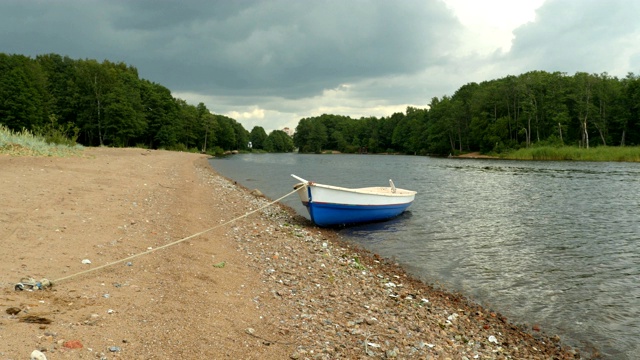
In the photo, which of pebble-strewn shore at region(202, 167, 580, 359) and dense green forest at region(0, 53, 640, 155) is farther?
dense green forest at region(0, 53, 640, 155)

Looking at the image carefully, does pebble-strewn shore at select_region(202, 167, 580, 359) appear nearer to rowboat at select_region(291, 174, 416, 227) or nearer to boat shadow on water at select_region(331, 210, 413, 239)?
boat shadow on water at select_region(331, 210, 413, 239)

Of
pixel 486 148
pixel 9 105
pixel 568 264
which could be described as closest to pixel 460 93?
pixel 486 148

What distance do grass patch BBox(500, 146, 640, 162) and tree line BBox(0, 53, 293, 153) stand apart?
247 ft

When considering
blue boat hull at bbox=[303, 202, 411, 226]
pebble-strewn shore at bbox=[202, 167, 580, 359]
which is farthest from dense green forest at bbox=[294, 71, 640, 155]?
pebble-strewn shore at bbox=[202, 167, 580, 359]

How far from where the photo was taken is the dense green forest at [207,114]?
70062mm

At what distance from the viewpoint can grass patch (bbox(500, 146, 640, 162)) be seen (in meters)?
62.4

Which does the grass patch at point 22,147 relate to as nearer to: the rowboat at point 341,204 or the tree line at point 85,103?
the rowboat at point 341,204

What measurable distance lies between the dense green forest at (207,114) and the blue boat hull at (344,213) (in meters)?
46.8

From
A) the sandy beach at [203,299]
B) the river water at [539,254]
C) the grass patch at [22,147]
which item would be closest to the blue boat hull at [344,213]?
the river water at [539,254]

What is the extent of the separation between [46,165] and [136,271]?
50.7 ft

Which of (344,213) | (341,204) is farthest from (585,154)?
(341,204)

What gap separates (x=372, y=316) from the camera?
7.97 meters

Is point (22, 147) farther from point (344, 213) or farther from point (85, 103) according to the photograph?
point (85, 103)

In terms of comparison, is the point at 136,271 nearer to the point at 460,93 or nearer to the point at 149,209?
the point at 149,209
